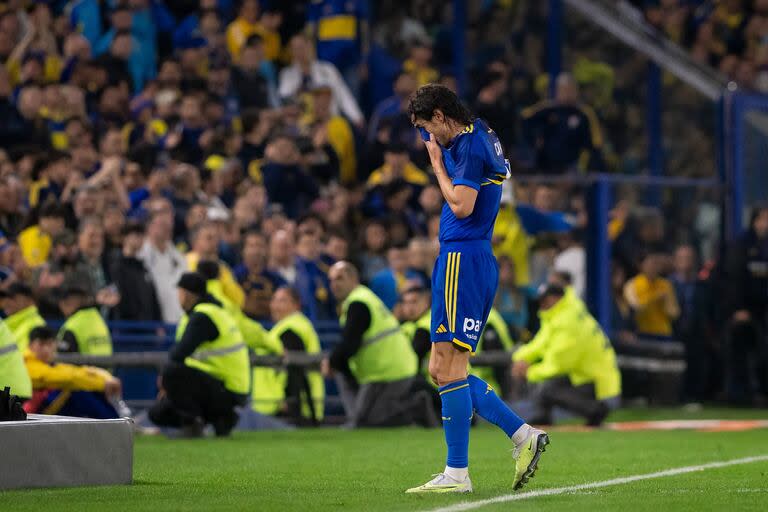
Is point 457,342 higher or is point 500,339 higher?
point 457,342

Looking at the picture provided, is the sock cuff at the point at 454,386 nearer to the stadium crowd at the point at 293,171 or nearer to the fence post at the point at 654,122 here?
the stadium crowd at the point at 293,171

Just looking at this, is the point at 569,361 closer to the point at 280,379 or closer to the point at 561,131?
the point at 280,379

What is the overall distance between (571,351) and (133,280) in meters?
4.49

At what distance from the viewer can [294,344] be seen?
1756cm

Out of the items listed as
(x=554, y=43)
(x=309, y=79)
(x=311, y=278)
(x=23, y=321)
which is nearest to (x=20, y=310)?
(x=23, y=321)

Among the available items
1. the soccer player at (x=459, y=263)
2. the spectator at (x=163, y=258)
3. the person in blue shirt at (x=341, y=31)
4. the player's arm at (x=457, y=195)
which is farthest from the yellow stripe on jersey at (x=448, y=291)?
the person in blue shirt at (x=341, y=31)

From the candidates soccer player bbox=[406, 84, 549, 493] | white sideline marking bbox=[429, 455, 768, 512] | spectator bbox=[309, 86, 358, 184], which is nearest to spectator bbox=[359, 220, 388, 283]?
spectator bbox=[309, 86, 358, 184]

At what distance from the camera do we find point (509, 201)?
63.7 feet

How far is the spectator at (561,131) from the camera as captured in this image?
21.2 metres

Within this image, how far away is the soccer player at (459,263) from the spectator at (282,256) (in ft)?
29.1

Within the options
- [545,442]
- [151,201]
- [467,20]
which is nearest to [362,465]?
[545,442]

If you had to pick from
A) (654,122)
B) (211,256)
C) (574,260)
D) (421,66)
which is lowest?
(574,260)

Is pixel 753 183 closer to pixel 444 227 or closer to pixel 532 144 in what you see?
pixel 532 144

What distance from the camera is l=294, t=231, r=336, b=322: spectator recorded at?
18766 millimetres
